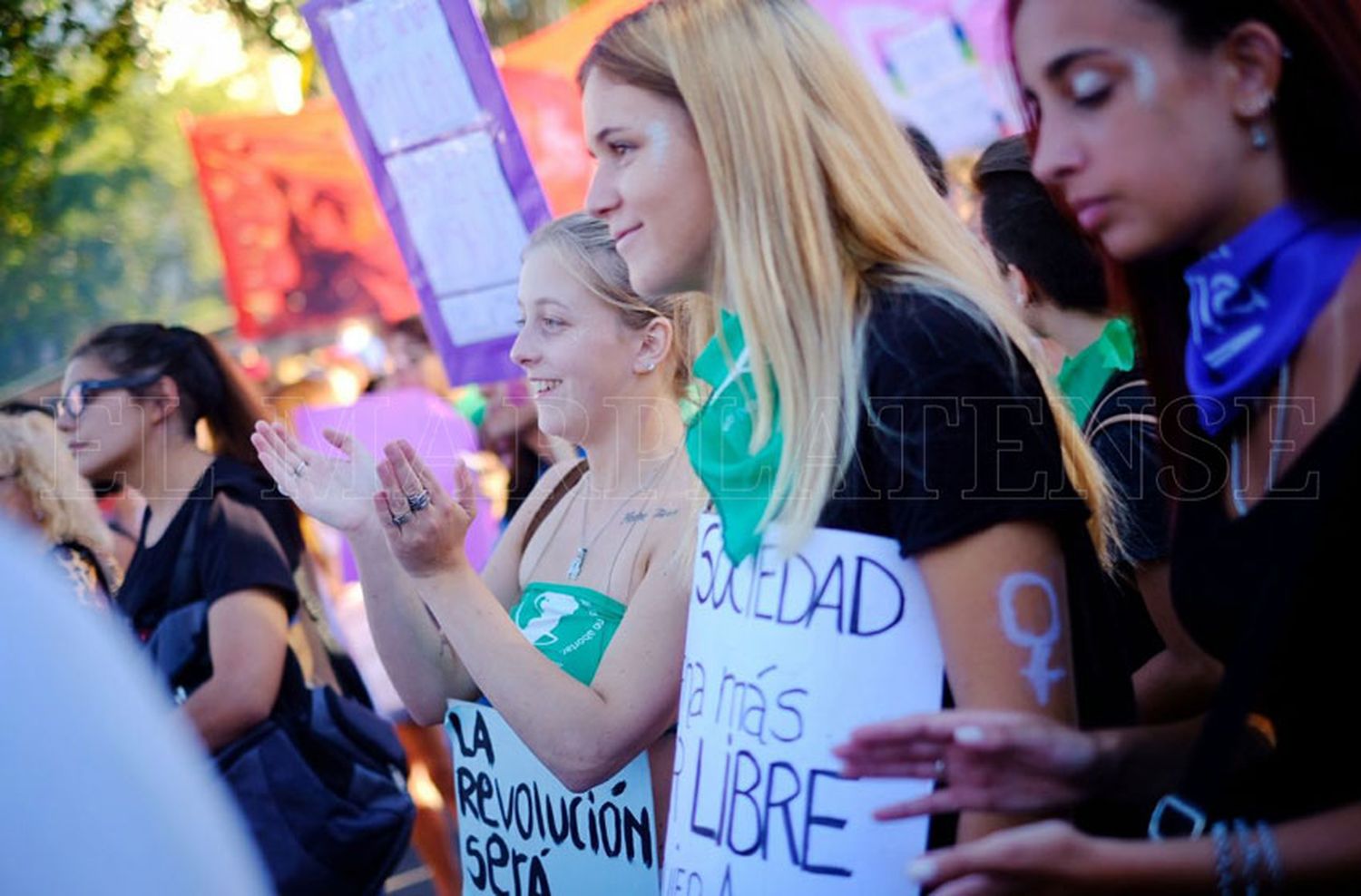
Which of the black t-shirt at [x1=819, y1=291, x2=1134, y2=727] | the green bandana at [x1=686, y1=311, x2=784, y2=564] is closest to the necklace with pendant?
the green bandana at [x1=686, y1=311, x2=784, y2=564]

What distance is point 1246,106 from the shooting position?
1515 mm

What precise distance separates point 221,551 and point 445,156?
1181mm

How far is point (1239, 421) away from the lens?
167cm

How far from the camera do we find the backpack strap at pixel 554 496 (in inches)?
118

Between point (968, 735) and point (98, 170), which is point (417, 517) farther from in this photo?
point (98, 170)

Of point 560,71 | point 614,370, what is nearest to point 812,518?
point 614,370

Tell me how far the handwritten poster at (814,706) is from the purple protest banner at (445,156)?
2153mm

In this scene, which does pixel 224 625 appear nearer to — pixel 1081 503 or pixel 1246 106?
pixel 1081 503

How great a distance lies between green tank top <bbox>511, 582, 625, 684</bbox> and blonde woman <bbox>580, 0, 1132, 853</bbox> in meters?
0.63

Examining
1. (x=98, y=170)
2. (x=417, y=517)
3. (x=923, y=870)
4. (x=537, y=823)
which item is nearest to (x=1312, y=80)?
(x=923, y=870)

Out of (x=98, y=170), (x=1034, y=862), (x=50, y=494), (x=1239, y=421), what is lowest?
(x=1034, y=862)

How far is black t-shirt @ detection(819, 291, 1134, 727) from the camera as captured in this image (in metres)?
1.70

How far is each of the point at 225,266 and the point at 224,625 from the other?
19.6 feet

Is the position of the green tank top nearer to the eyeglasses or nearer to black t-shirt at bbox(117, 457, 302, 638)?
black t-shirt at bbox(117, 457, 302, 638)
